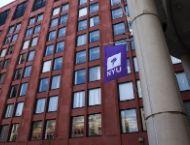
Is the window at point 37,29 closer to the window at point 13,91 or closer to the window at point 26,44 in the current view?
the window at point 26,44

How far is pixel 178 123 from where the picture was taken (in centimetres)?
560

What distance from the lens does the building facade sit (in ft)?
82.6

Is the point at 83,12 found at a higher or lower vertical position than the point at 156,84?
higher

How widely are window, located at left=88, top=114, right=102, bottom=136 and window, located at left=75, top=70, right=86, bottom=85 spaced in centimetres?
550

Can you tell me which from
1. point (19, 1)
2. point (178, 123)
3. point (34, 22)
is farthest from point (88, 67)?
point (19, 1)

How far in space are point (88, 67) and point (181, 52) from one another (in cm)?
2007

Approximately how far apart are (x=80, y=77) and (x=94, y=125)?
24.7 ft

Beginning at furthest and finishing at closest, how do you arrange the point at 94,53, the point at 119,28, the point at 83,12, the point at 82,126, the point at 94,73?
the point at 83,12, the point at 119,28, the point at 94,53, the point at 94,73, the point at 82,126

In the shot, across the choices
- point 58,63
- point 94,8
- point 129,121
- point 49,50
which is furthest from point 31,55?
point 129,121

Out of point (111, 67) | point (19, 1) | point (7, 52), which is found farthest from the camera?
point (19, 1)

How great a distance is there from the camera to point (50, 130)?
28.5m

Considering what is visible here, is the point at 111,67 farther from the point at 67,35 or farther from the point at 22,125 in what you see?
the point at 67,35

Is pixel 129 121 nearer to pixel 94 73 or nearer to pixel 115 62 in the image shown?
pixel 94 73

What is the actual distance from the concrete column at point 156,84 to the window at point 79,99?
2148cm
